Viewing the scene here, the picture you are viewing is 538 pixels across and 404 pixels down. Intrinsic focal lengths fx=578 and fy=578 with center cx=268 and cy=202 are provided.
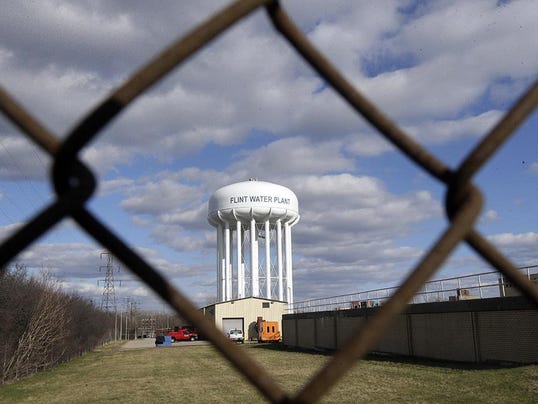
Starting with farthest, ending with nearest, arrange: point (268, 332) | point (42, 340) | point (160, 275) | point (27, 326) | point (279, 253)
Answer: point (279, 253), point (268, 332), point (42, 340), point (27, 326), point (160, 275)

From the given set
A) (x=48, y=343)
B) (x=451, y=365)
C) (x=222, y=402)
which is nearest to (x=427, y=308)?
(x=451, y=365)

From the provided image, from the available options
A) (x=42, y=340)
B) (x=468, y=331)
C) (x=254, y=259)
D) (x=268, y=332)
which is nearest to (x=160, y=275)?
(x=468, y=331)

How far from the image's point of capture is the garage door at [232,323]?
5525 centimetres

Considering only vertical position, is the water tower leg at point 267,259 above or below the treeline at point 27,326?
above

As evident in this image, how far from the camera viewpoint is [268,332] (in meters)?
51.7

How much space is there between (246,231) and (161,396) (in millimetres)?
35508

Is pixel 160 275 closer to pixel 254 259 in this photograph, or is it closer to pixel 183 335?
pixel 254 259

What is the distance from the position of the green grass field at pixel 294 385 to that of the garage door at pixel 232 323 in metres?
27.8

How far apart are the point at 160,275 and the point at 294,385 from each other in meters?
19.1

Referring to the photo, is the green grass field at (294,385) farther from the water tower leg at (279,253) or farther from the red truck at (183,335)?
the red truck at (183,335)

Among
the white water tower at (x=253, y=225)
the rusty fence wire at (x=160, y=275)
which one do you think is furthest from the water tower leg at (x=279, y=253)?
the rusty fence wire at (x=160, y=275)

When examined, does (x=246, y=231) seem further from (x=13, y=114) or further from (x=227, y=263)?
(x=13, y=114)

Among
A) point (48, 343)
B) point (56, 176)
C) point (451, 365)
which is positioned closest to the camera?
point (56, 176)

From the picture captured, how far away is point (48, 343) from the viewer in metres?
31.2
